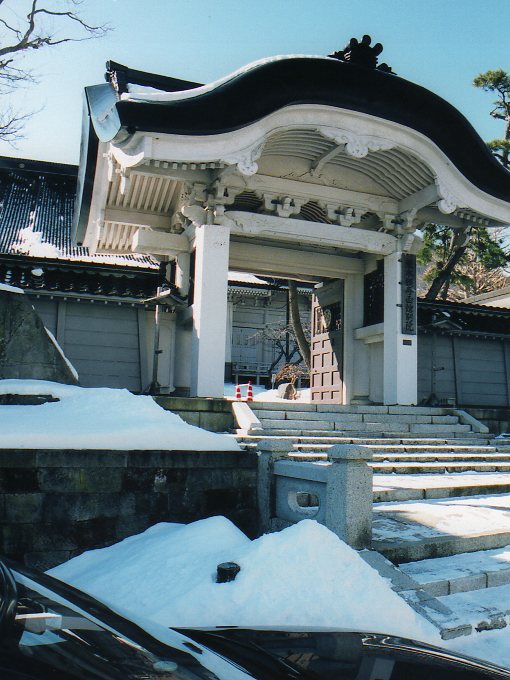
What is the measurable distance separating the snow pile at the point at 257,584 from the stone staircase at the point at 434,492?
1.45ft

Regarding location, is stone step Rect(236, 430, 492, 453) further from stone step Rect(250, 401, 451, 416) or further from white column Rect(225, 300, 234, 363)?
white column Rect(225, 300, 234, 363)

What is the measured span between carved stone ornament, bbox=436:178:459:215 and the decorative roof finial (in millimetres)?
2688

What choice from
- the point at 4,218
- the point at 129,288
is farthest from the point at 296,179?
Answer: the point at 4,218

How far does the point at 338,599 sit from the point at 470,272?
35.7m

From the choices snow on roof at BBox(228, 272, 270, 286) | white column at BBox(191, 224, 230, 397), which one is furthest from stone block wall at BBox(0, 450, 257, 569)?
snow on roof at BBox(228, 272, 270, 286)

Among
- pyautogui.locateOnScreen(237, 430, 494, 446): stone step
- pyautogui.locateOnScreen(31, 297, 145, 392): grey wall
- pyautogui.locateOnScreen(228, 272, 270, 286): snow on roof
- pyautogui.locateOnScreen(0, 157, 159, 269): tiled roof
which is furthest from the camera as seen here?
pyautogui.locateOnScreen(228, 272, 270, 286): snow on roof

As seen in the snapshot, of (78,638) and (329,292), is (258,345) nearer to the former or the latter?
(329,292)

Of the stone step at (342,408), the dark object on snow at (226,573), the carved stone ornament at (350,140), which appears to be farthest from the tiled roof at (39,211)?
the dark object on snow at (226,573)

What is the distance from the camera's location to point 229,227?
455 inches

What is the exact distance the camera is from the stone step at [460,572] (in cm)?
518

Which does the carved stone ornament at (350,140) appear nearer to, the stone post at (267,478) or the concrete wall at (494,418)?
the concrete wall at (494,418)

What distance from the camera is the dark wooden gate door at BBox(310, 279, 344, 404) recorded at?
14805 mm

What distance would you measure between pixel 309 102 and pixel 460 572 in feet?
28.6

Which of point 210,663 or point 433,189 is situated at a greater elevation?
point 433,189
